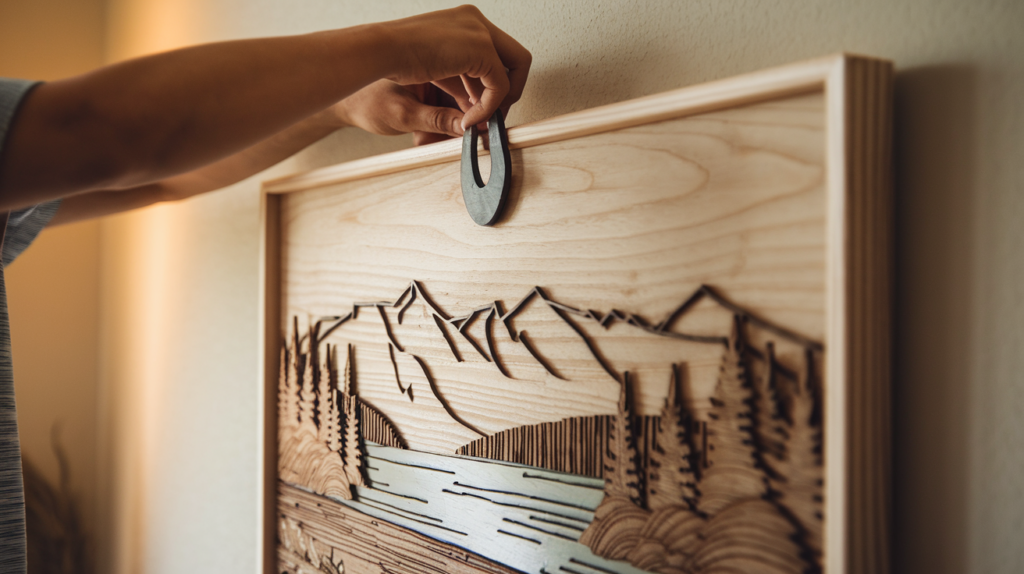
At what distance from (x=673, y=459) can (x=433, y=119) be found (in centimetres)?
37

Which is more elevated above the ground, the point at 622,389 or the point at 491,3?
the point at 491,3

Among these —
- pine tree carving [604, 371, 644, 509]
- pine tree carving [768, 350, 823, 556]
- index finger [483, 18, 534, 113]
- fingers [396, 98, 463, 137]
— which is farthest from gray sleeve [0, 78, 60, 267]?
pine tree carving [768, 350, 823, 556]

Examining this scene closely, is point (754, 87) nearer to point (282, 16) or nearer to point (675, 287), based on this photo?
point (675, 287)

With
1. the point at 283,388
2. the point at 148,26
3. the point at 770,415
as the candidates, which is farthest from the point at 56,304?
the point at 770,415

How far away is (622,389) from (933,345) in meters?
0.20

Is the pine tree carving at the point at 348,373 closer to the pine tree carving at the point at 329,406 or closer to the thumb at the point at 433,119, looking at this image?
the pine tree carving at the point at 329,406

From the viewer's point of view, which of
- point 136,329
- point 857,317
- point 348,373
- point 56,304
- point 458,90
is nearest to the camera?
point 857,317

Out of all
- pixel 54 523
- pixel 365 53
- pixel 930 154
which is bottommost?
pixel 54 523

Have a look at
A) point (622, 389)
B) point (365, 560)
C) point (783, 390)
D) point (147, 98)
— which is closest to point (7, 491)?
point (365, 560)

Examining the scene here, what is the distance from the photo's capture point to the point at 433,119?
0.56 metres

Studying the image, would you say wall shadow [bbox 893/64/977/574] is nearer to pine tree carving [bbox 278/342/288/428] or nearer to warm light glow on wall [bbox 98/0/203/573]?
pine tree carving [bbox 278/342/288/428]

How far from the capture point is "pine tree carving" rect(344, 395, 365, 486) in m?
0.65

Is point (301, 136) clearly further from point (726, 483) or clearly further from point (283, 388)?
point (726, 483)

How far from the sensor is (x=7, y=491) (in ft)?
2.11
